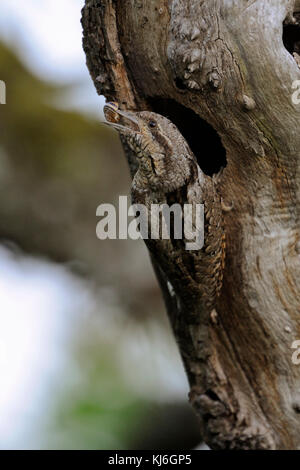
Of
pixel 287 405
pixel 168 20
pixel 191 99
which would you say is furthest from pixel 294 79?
pixel 287 405

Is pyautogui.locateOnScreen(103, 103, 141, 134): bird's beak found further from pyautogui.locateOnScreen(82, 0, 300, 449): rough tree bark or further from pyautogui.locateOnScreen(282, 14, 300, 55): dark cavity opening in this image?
pyautogui.locateOnScreen(282, 14, 300, 55): dark cavity opening

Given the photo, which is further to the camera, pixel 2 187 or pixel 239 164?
pixel 2 187

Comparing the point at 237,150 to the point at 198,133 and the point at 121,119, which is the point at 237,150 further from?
the point at 121,119

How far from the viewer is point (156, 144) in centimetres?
318

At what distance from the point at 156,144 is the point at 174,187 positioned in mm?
259

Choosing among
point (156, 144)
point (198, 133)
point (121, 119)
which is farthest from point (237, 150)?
point (121, 119)

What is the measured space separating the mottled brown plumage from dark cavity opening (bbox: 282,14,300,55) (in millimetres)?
770

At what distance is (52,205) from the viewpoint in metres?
5.48

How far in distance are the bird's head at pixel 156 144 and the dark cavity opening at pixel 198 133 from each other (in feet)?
0.76

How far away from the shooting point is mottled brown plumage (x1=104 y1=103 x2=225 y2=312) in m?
3.18

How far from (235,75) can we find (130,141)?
2.27 feet

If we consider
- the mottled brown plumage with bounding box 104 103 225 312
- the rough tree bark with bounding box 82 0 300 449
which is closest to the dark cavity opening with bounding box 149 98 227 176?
the rough tree bark with bounding box 82 0 300 449

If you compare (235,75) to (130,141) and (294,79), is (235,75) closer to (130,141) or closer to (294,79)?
(294,79)
